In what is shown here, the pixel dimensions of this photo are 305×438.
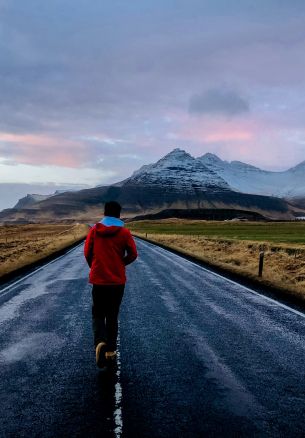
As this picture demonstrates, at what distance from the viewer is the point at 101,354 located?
6.32 metres

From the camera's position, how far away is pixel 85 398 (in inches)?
213

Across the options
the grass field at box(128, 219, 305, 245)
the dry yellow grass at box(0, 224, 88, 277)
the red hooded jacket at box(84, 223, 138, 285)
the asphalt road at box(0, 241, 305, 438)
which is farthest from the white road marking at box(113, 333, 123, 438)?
the grass field at box(128, 219, 305, 245)

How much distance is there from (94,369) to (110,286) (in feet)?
4.04

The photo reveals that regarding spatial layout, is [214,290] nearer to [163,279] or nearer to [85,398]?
[163,279]

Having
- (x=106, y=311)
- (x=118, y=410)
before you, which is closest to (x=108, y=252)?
(x=106, y=311)

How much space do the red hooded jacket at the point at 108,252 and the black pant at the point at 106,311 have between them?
13 centimetres

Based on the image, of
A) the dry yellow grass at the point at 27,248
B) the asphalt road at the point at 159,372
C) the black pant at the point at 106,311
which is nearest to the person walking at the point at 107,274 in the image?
the black pant at the point at 106,311

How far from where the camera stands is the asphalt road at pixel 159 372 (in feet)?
15.5

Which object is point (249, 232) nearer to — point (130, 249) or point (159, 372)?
point (130, 249)

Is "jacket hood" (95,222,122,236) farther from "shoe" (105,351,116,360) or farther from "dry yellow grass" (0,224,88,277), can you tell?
"dry yellow grass" (0,224,88,277)

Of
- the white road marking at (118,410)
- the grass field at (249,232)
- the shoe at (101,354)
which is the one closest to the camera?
the white road marking at (118,410)

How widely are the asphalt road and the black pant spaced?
0.49 meters

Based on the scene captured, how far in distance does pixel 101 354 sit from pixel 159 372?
2.78 feet

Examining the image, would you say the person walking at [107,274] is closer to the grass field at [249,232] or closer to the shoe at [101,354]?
the shoe at [101,354]
